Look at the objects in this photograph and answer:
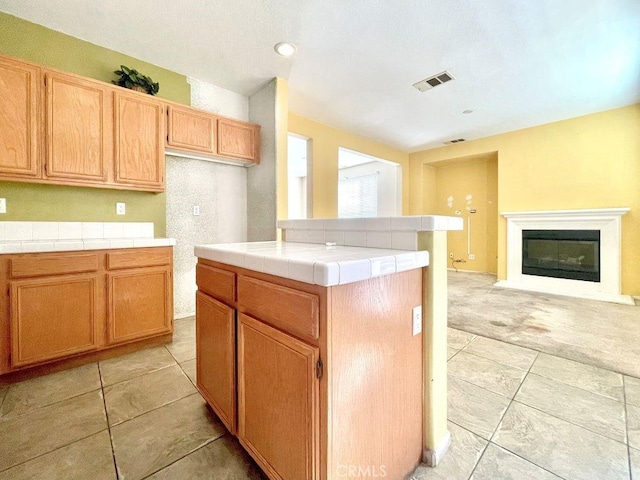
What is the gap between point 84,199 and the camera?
2367mm

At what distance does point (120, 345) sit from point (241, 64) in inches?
108

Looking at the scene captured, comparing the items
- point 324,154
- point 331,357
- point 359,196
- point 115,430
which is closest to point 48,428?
point 115,430

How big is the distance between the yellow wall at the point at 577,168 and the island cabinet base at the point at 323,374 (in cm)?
480

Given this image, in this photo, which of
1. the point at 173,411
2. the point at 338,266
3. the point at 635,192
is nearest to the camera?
the point at 338,266

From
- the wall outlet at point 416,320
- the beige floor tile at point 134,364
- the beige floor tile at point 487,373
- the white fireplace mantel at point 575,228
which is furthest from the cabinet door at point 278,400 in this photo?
the white fireplace mantel at point 575,228

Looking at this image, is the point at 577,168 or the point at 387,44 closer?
the point at 387,44

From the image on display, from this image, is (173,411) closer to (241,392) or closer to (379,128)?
(241,392)

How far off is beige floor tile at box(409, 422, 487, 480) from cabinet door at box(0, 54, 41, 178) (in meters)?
3.02

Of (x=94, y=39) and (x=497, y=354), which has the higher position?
(x=94, y=39)

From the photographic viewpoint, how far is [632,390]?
5.49 ft

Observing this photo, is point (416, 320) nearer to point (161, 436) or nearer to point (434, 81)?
point (161, 436)

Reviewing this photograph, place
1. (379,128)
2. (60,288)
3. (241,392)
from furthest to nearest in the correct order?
(379,128) < (60,288) < (241,392)

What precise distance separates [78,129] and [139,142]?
0.40 metres

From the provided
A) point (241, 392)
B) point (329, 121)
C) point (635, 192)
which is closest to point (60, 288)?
point (241, 392)
